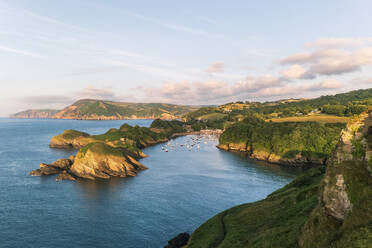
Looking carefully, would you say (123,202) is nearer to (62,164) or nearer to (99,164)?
(99,164)

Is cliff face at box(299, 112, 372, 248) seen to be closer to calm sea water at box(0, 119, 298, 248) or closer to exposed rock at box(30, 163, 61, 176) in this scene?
calm sea water at box(0, 119, 298, 248)

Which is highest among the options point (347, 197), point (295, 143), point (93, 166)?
point (347, 197)

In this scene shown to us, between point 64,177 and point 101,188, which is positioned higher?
point 64,177

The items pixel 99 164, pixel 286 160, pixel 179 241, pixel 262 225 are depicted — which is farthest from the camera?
pixel 286 160

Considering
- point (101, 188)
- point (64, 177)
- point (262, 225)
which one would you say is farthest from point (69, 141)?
point (262, 225)

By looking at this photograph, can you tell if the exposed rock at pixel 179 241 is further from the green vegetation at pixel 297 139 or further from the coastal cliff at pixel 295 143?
the green vegetation at pixel 297 139

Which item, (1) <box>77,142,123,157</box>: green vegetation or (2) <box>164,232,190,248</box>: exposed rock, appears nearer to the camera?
(2) <box>164,232,190,248</box>: exposed rock

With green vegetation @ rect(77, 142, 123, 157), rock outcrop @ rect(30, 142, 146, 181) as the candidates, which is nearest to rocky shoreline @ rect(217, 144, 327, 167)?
rock outcrop @ rect(30, 142, 146, 181)
